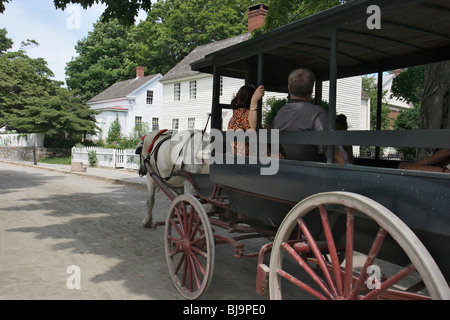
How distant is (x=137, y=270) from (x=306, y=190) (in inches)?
111

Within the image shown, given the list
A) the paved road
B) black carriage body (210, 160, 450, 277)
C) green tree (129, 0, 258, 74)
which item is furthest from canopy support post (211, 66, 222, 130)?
green tree (129, 0, 258, 74)

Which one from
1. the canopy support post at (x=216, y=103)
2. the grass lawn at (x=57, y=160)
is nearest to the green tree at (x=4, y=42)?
the grass lawn at (x=57, y=160)

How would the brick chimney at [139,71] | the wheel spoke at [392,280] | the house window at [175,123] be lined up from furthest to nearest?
the brick chimney at [139,71]
the house window at [175,123]
the wheel spoke at [392,280]

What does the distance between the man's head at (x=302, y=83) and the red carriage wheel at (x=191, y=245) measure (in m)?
1.43

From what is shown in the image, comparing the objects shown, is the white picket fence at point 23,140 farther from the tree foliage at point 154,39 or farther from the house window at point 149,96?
the tree foliage at point 154,39

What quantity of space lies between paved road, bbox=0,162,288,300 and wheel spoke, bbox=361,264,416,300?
6.62 feet

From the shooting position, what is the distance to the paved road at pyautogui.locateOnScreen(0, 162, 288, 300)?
4.11 m

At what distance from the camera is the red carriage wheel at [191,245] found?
3561 mm

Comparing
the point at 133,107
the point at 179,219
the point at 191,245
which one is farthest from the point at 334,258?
the point at 133,107

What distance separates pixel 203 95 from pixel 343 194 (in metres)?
25.1

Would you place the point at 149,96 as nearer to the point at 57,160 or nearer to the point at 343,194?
the point at 57,160

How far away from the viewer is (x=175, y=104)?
97.5 feet
